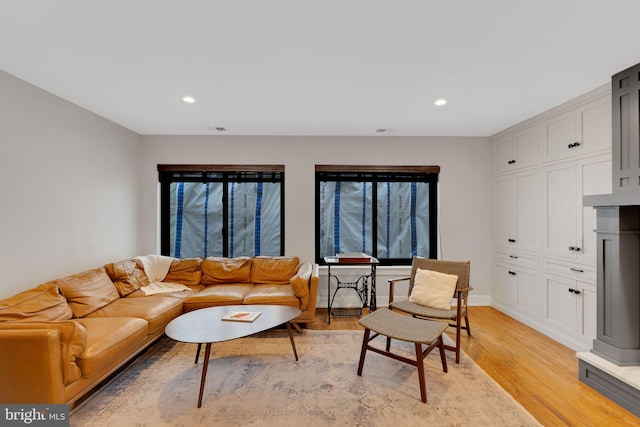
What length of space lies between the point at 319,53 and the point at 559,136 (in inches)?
111

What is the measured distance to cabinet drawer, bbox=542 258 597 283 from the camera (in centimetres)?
272

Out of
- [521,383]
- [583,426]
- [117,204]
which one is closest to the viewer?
[583,426]

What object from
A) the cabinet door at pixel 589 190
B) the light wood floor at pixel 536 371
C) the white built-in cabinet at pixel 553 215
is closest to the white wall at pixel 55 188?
the light wood floor at pixel 536 371

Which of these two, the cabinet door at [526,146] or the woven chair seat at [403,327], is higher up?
the cabinet door at [526,146]

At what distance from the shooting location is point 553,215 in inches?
124

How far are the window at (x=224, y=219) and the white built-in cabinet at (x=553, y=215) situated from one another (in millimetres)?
3263

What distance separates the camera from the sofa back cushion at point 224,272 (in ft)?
12.5

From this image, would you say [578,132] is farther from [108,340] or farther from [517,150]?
[108,340]

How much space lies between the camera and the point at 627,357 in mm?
2141

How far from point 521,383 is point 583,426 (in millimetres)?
483

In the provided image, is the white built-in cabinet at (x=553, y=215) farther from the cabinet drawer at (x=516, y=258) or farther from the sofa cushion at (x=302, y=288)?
the sofa cushion at (x=302, y=288)

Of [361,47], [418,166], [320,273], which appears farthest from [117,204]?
[418,166]

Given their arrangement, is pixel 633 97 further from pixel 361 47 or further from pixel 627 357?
pixel 361 47

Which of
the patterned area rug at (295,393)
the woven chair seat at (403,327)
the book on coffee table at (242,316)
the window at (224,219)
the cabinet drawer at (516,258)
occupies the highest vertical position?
the window at (224,219)
